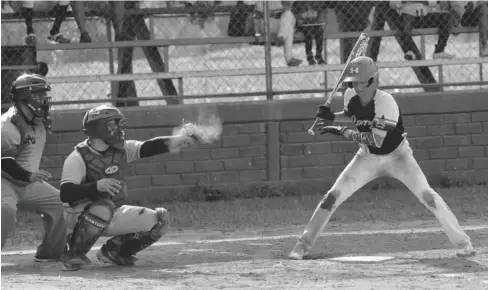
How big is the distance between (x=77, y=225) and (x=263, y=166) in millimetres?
5667

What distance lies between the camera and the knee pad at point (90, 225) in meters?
8.44

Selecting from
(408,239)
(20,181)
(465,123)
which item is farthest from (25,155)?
(465,123)

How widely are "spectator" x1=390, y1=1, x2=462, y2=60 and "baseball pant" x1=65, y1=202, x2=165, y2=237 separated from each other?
6.70 meters

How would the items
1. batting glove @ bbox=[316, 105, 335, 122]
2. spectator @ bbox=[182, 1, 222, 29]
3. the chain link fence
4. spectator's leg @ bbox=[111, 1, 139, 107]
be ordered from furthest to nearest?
spectator @ bbox=[182, 1, 222, 29]
the chain link fence
spectator's leg @ bbox=[111, 1, 139, 107]
batting glove @ bbox=[316, 105, 335, 122]

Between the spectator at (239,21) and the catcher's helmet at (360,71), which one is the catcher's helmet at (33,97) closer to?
the catcher's helmet at (360,71)

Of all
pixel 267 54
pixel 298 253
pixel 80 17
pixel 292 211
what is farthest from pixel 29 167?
pixel 267 54

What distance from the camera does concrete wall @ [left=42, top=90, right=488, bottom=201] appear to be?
13.6 meters

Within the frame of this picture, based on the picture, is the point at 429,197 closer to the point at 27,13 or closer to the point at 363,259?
the point at 363,259

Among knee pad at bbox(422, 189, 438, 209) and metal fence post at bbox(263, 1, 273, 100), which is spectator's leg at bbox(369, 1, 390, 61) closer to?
metal fence post at bbox(263, 1, 273, 100)

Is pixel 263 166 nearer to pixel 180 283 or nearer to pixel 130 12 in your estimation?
pixel 130 12

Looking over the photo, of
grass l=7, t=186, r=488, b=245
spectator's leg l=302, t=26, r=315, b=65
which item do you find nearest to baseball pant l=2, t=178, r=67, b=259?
grass l=7, t=186, r=488, b=245

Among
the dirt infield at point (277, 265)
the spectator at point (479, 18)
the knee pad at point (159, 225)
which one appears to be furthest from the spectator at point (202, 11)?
the knee pad at point (159, 225)

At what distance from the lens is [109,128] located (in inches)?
337

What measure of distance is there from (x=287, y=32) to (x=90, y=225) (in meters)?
6.38
